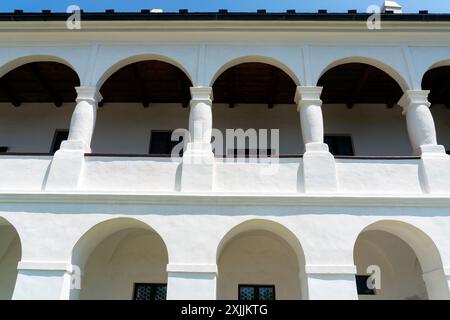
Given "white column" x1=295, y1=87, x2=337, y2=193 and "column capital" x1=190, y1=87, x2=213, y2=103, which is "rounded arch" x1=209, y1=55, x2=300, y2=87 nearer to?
"column capital" x1=190, y1=87, x2=213, y2=103

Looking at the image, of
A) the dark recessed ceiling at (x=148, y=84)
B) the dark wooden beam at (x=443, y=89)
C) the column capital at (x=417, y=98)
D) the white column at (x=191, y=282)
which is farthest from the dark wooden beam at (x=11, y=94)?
the dark wooden beam at (x=443, y=89)

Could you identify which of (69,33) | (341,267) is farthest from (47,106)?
(341,267)

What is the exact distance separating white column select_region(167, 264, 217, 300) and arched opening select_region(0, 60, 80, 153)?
701 cm

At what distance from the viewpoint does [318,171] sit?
27.1 feet

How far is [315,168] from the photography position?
829 cm

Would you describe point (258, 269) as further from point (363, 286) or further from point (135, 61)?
point (135, 61)

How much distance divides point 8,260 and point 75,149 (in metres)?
4.59

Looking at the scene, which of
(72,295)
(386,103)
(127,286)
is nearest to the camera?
(72,295)

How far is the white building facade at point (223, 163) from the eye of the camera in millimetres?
7684

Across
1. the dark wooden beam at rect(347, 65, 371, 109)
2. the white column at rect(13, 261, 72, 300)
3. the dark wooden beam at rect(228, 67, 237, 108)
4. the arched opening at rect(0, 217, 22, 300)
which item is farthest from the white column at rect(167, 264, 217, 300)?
the dark wooden beam at rect(347, 65, 371, 109)

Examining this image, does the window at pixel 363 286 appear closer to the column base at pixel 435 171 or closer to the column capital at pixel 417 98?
the column base at pixel 435 171

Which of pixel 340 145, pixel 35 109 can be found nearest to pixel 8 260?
pixel 35 109
